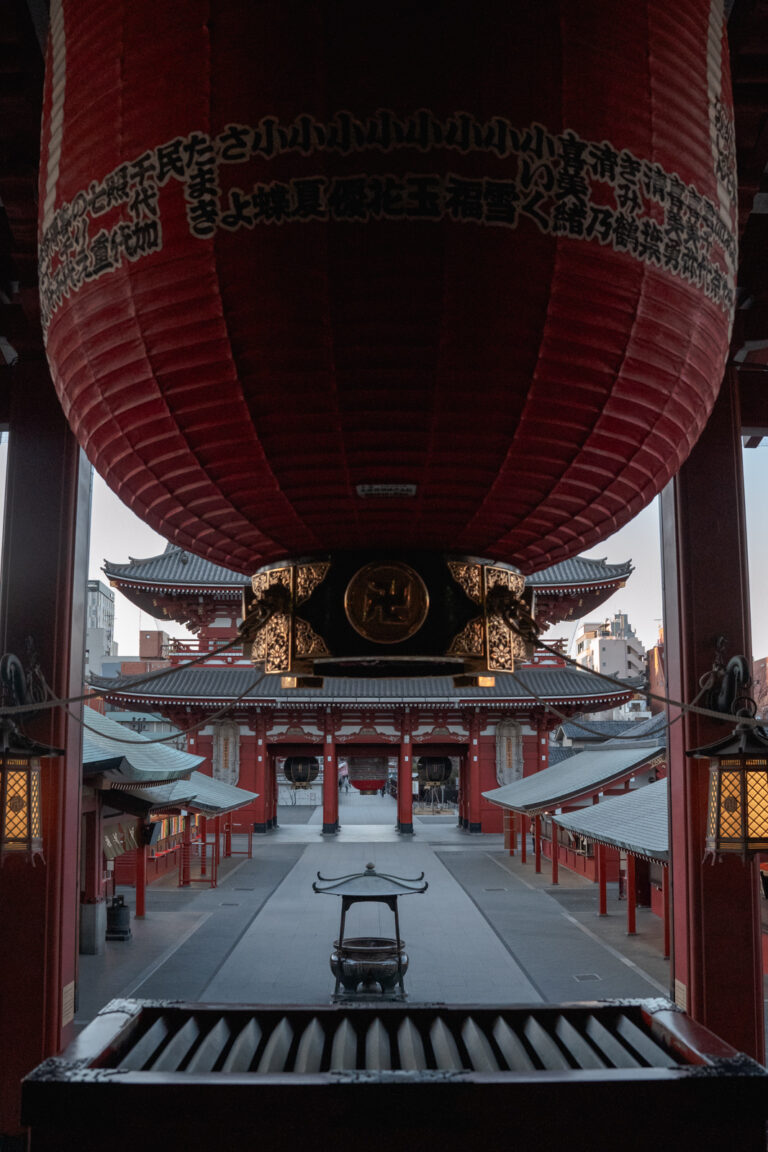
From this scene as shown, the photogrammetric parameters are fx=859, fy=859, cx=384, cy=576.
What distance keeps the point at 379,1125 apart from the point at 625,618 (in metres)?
75.1

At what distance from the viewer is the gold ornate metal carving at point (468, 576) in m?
2.12

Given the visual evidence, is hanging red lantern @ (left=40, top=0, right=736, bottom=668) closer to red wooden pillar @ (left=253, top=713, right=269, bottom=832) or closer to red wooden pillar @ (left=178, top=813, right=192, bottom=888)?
red wooden pillar @ (left=178, top=813, right=192, bottom=888)

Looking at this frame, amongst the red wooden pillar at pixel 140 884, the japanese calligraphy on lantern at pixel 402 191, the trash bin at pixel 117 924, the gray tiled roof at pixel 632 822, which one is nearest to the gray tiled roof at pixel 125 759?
the red wooden pillar at pixel 140 884

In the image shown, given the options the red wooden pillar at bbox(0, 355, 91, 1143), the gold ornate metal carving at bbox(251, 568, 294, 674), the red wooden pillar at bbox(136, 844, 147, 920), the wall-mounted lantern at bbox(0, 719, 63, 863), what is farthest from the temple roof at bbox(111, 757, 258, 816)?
the gold ornate metal carving at bbox(251, 568, 294, 674)

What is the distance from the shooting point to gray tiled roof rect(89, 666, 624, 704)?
19406 millimetres

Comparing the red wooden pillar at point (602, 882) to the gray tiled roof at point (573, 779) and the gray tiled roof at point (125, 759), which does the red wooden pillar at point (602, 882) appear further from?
the gray tiled roof at point (125, 759)

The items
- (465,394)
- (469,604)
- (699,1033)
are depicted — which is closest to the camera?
(465,394)

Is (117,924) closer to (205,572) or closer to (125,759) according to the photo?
(125,759)

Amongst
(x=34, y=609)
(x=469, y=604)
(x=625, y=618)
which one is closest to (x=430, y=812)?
(x=34, y=609)

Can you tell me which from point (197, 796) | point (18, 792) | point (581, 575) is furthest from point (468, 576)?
point (581, 575)

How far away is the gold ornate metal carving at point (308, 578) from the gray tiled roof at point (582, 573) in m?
15.6

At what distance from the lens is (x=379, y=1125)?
266 cm

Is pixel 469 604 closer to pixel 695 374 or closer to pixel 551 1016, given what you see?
pixel 695 374

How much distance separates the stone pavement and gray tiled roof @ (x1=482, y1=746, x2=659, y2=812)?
4.86 ft
